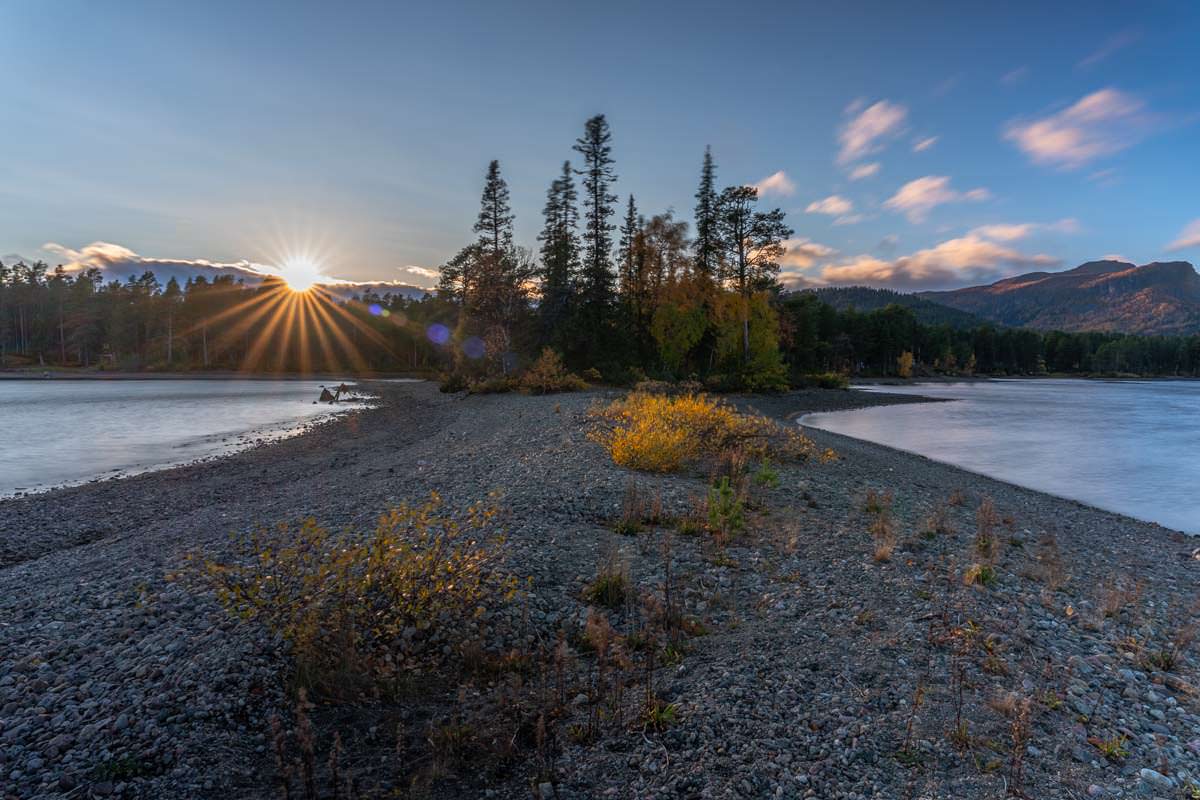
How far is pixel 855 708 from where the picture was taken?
391 cm

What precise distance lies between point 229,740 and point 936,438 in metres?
29.5

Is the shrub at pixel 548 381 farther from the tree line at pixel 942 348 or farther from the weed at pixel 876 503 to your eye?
the weed at pixel 876 503

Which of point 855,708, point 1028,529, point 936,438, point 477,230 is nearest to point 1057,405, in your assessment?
point 936,438

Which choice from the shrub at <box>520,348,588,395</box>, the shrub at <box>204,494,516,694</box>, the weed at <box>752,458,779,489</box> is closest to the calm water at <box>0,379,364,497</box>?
the shrub at <box>520,348,588,395</box>

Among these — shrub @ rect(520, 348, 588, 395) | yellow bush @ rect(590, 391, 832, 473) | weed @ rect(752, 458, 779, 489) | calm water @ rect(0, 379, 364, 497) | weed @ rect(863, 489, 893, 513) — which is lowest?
calm water @ rect(0, 379, 364, 497)

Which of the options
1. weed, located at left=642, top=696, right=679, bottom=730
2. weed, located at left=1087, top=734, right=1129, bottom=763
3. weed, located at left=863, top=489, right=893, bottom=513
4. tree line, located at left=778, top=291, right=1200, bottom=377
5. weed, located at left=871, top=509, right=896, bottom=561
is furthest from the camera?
tree line, located at left=778, top=291, right=1200, bottom=377

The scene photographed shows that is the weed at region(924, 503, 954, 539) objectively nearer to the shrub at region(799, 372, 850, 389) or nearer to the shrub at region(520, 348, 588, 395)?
the shrub at region(520, 348, 588, 395)

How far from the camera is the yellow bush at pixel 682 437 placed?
Result: 11.4m

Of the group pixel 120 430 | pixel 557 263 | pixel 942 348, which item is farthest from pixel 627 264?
pixel 942 348

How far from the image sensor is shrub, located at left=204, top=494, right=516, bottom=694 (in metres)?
4.13

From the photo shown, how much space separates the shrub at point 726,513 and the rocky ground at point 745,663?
27 cm

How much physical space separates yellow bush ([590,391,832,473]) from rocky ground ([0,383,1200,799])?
1509 millimetres

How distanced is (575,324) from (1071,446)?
2917 cm

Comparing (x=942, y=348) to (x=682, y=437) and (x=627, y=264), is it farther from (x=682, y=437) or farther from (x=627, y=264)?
(x=682, y=437)
